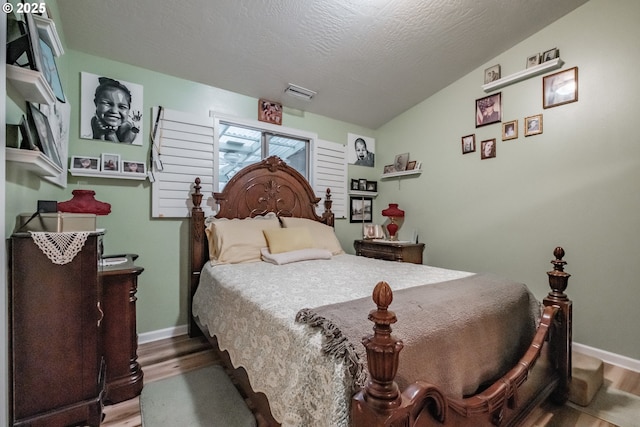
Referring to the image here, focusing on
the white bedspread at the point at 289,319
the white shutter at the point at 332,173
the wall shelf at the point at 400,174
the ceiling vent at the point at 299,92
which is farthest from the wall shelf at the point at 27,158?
the wall shelf at the point at 400,174

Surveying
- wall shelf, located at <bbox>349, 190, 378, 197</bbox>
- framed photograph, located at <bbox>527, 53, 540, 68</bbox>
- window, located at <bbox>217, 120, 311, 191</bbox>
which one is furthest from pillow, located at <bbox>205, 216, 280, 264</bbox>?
framed photograph, located at <bbox>527, 53, 540, 68</bbox>

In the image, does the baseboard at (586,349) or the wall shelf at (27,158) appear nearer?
the wall shelf at (27,158)

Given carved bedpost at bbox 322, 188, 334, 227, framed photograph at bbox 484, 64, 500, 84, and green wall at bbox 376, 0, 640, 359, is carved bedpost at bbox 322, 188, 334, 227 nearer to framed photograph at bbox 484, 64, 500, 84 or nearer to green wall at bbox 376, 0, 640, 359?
green wall at bbox 376, 0, 640, 359

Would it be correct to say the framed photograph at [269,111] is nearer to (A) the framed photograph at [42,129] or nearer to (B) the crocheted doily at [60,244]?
(A) the framed photograph at [42,129]

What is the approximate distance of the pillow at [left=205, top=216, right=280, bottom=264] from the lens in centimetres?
233

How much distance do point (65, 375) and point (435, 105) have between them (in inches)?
151

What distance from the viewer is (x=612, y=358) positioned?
2.10m

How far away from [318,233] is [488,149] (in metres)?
1.95

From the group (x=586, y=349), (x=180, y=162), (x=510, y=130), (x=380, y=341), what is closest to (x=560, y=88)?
(x=510, y=130)

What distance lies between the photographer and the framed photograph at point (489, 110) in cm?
273

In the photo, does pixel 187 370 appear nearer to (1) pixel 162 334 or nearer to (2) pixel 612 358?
(1) pixel 162 334

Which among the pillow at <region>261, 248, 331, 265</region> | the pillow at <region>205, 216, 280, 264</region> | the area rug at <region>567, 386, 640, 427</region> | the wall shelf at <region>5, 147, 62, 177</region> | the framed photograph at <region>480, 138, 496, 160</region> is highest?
the framed photograph at <region>480, 138, 496, 160</region>

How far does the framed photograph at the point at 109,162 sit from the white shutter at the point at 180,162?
0.25 metres

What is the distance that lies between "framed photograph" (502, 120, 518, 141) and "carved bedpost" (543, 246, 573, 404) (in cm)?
150
